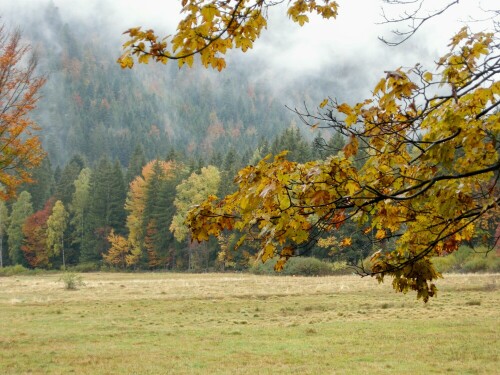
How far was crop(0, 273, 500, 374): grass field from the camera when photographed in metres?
10.4

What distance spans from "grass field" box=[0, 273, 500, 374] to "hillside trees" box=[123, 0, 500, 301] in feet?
22.8

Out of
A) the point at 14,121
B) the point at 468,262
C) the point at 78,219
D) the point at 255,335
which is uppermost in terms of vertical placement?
the point at 78,219

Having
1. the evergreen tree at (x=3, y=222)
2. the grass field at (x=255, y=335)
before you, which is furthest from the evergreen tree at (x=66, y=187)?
the grass field at (x=255, y=335)

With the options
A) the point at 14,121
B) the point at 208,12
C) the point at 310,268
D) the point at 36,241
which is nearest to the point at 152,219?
the point at 36,241

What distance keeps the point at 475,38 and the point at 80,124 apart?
176560 millimetres

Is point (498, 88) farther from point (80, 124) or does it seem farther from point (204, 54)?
point (80, 124)

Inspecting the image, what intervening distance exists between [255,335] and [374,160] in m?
11.3

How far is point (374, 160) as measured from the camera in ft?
12.8

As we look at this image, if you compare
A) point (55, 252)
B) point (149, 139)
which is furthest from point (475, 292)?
point (149, 139)

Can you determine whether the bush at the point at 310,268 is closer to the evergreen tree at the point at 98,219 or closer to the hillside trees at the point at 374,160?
the evergreen tree at the point at 98,219

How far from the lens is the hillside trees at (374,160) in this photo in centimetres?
308

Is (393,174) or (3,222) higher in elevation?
(3,222)

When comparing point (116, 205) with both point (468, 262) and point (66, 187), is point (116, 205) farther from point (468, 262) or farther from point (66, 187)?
point (468, 262)

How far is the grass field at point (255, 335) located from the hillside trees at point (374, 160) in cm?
694
